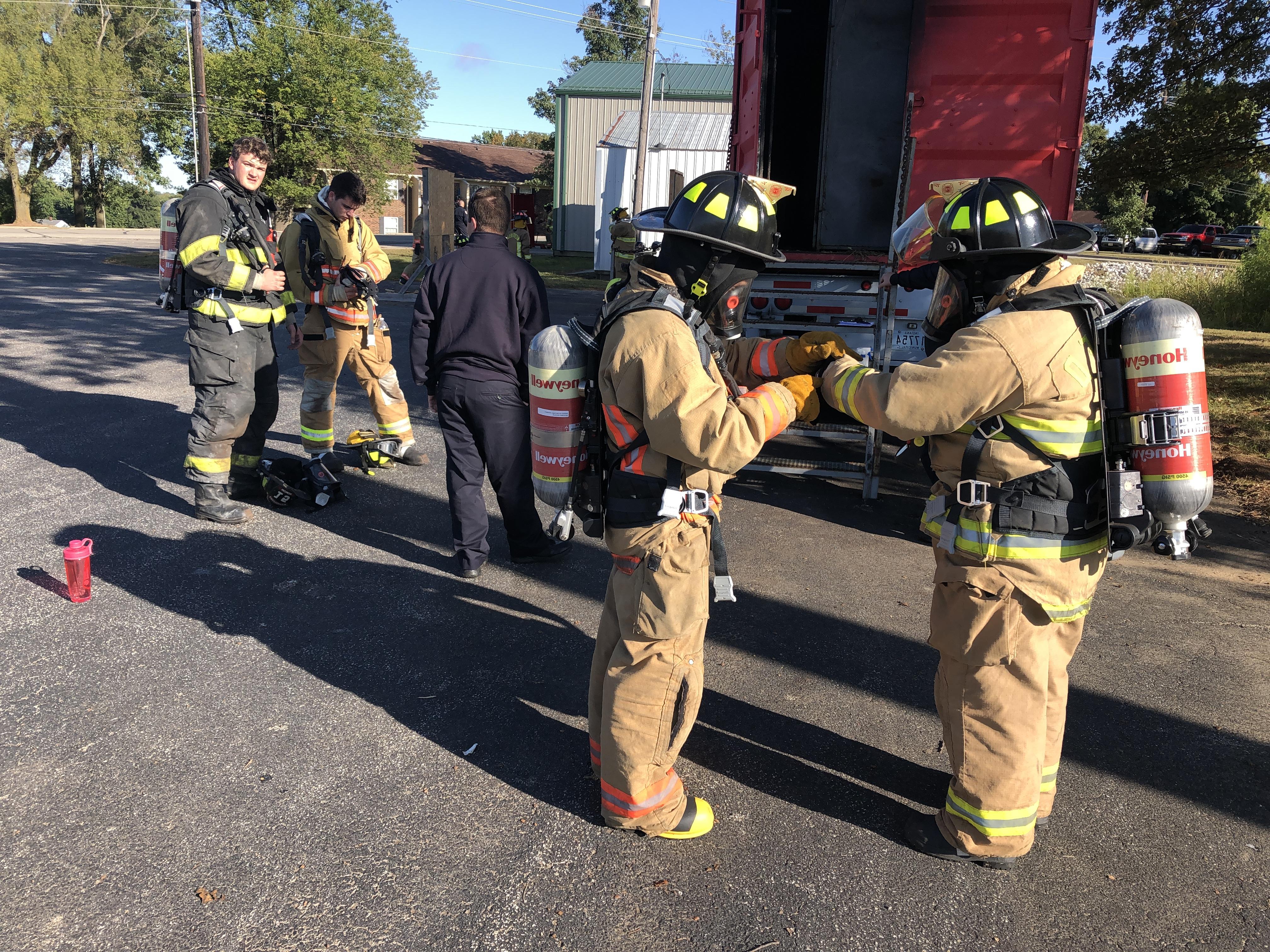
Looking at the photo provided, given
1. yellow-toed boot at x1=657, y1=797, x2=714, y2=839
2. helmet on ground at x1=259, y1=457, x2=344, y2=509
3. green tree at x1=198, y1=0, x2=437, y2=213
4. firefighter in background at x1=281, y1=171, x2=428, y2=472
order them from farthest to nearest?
green tree at x1=198, y1=0, x2=437, y2=213 → firefighter in background at x1=281, y1=171, x2=428, y2=472 → helmet on ground at x1=259, y1=457, x2=344, y2=509 → yellow-toed boot at x1=657, y1=797, x2=714, y2=839

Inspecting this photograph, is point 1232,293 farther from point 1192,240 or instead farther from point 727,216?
point 1192,240

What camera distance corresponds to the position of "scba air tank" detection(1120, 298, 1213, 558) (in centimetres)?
243

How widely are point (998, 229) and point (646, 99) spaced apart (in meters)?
22.0

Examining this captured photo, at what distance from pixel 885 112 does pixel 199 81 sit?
769 inches

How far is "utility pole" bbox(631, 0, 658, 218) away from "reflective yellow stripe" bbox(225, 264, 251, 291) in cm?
1757

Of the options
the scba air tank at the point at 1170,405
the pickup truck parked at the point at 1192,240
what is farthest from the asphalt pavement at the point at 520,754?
the pickup truck parked at the point at 1192,240

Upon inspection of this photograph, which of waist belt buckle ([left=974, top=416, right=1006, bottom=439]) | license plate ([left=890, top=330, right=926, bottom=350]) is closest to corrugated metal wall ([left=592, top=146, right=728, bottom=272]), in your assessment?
license plate ([left=890, top=330, right=926, bottom=350])

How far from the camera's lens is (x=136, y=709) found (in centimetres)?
340

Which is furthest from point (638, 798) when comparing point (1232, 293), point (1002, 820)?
point (1232, 293)

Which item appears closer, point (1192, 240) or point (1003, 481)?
point (1003, 481)

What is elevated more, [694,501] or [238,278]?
[238,278]

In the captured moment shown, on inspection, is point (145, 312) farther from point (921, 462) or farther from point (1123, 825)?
point (1123, 825)

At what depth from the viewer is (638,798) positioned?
2.70 m

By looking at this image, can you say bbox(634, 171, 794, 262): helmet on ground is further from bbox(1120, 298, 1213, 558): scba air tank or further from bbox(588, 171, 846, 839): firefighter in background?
bbox(1120, 298, 1213, 558): scba air tank
